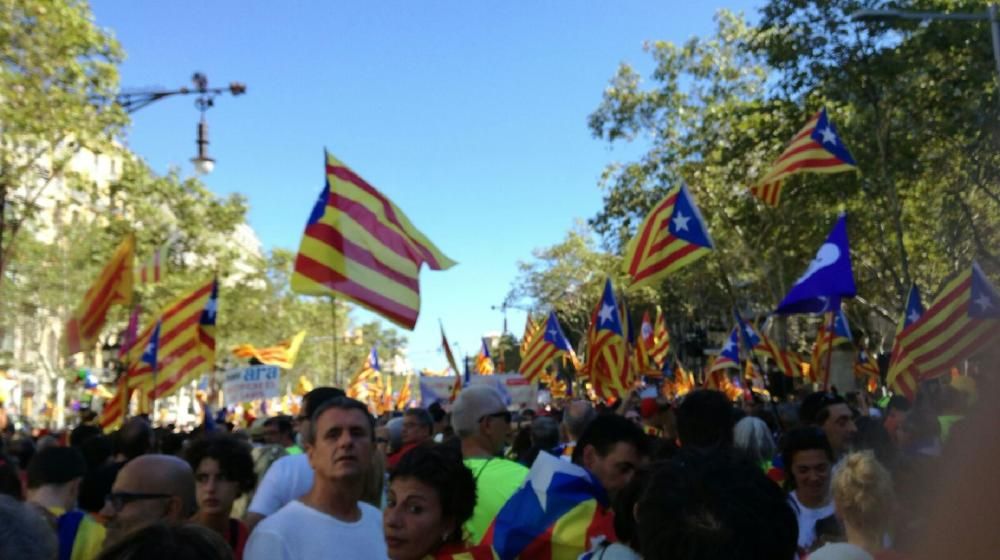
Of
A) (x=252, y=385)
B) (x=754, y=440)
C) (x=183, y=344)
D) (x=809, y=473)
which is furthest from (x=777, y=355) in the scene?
(x=809, y=473)

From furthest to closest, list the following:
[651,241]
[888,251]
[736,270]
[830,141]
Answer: [736,270] < [888,251] < [830,141] < [651,241]

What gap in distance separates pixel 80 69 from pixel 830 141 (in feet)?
49.6

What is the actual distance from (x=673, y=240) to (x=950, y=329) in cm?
300

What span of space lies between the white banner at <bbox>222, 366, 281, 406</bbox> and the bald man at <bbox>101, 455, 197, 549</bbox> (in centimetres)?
1327

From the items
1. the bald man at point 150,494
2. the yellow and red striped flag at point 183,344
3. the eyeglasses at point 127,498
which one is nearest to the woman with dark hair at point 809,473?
the bald man at point 150,494

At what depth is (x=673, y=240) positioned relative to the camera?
10.9 metres

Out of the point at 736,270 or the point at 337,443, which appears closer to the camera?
the point at 337,443

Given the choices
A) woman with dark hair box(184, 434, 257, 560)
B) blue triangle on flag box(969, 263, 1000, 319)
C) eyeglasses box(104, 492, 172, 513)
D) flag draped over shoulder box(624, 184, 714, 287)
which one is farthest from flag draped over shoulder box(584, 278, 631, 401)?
eyeglasses box(104, 492, 172, 513)

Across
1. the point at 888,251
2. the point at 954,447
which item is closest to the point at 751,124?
the point at 888,251

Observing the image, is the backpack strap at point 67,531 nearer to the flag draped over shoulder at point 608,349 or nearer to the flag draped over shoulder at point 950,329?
the flag draped over shoulder at point 950,329

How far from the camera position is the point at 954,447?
114 cm

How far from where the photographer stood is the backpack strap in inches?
148

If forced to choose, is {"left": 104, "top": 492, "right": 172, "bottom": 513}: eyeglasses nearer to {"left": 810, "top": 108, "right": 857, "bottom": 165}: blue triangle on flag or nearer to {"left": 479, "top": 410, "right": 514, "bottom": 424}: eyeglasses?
{"left": 479, "top": 410, "right": 514, "bottom": 424}: eyeglasses

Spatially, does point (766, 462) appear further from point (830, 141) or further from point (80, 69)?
point (80, 69)
